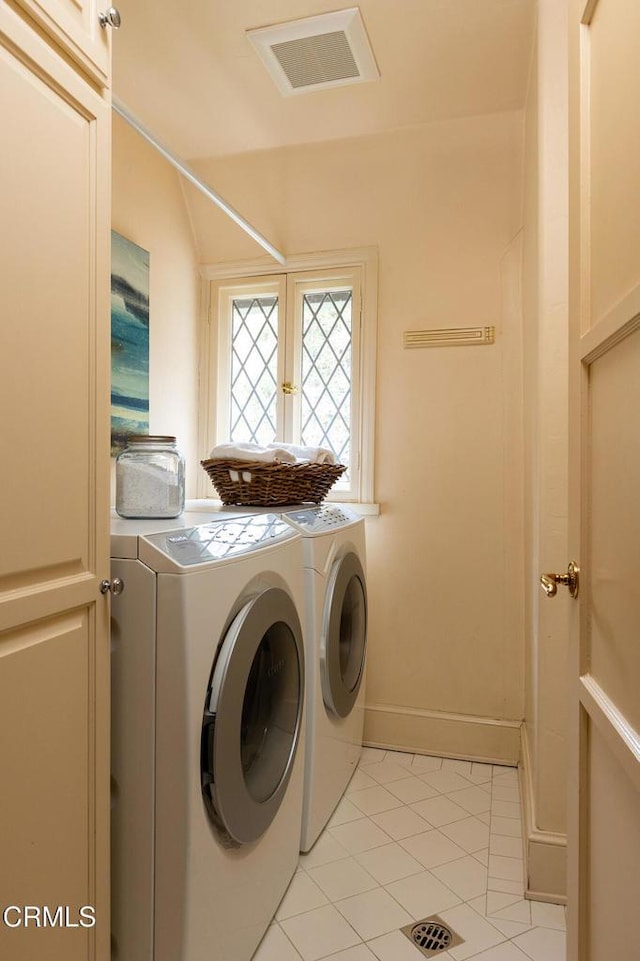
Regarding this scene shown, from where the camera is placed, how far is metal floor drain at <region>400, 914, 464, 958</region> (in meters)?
1.41

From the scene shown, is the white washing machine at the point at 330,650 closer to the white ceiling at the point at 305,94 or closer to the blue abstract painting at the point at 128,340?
the blue abstract painting at the point at 128,340

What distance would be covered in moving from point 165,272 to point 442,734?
209cm

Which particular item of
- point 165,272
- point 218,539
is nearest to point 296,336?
point 165,272

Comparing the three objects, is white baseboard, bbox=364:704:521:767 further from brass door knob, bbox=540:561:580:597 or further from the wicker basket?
brass door knob, bbox=540:561:580:597

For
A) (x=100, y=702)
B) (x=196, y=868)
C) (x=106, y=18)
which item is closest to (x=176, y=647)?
(x=100, y=702)

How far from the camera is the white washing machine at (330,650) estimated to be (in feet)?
5.58

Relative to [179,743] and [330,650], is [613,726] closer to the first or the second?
[179,743]

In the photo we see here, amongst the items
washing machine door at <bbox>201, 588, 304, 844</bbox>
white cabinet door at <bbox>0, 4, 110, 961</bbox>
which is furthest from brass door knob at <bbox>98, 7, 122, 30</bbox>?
washing machine door at <bbox>201, 588, 304, 844</bbox>

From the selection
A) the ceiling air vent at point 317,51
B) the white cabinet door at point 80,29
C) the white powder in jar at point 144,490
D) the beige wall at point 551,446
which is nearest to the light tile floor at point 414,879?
the beige wall at point 551,446

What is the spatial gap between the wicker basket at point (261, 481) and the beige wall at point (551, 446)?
71 centimetres

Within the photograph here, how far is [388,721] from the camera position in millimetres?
2449

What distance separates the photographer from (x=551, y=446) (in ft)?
5.36

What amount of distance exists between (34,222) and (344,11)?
1.31 metres

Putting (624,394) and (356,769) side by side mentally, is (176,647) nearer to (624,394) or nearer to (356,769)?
(624,394)
